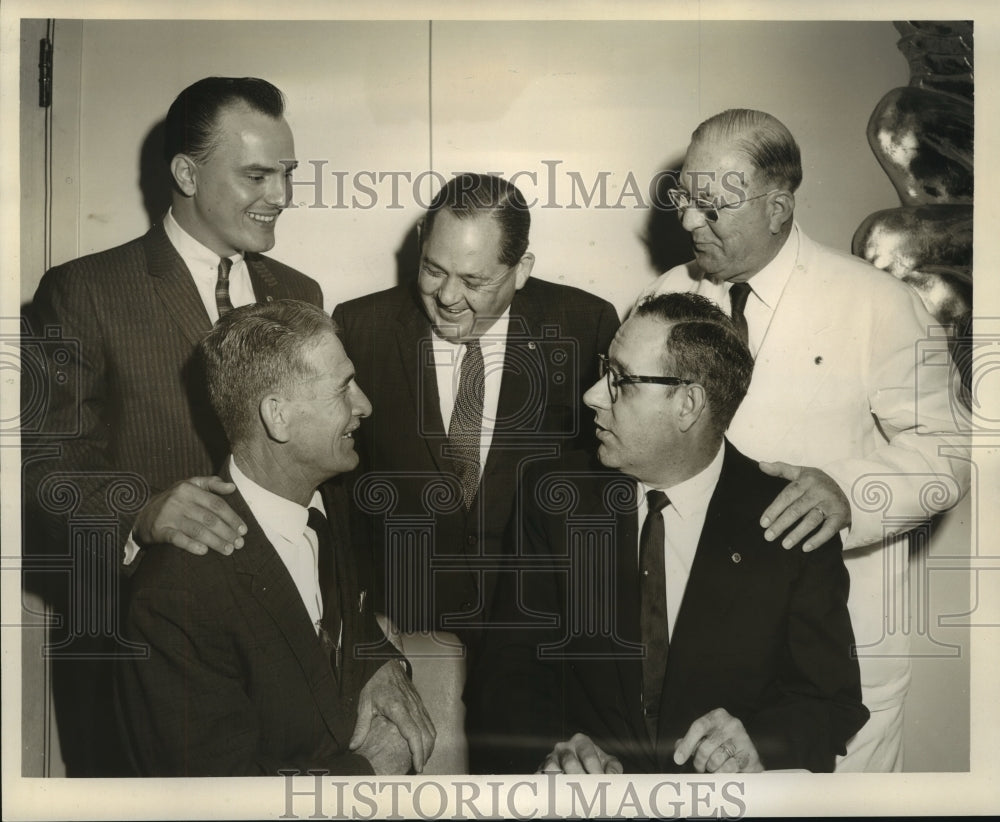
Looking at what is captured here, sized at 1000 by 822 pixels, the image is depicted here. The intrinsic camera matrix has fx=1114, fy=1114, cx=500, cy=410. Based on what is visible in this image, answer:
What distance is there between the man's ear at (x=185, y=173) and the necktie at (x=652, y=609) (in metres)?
1.53

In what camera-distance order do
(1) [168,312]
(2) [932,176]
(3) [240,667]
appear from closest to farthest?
(3) [240,667] < (1) [168,312] < (2) [932,176]

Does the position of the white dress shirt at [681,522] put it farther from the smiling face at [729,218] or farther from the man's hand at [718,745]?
the smiling face at [729,218]

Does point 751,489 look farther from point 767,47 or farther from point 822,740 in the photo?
point 767,47

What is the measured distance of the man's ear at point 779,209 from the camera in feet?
10.3

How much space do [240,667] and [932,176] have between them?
240 cm

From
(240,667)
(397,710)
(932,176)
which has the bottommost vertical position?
(397,710)

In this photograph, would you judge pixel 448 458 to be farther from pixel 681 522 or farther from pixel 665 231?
pixel 665 231

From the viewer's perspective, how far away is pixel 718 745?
315cm

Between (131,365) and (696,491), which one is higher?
(131,365)

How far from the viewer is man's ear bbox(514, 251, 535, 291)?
3135mm

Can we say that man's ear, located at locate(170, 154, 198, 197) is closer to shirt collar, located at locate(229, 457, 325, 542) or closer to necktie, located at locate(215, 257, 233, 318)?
necktie, located at locate(215, 257, 233, 318)

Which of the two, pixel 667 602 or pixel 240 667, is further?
pixel 667 602

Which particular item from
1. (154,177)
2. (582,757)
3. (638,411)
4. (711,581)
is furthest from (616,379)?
(154,177)

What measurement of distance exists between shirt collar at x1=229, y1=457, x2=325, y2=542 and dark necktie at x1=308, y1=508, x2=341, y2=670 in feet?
0.18
